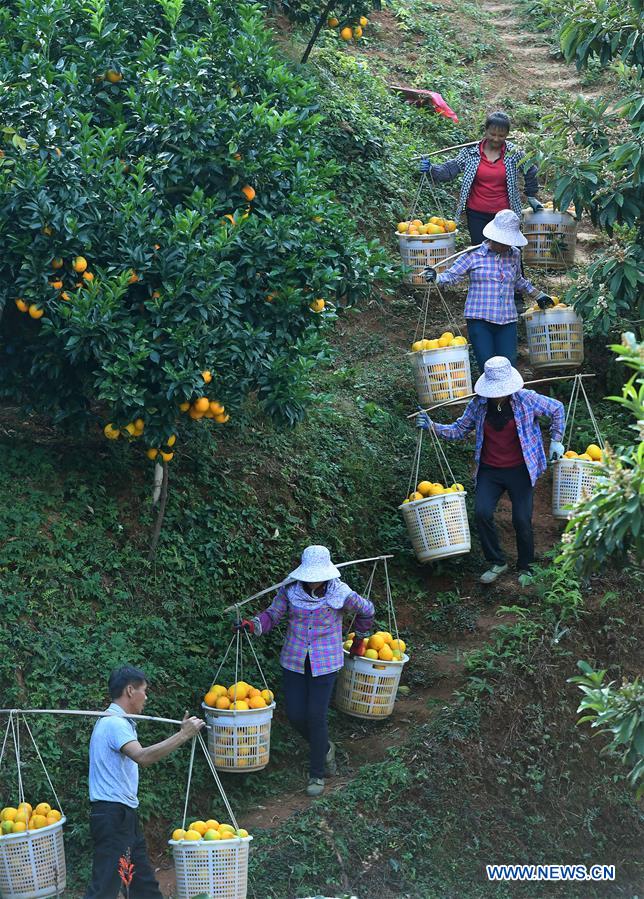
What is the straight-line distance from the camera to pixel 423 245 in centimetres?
1027

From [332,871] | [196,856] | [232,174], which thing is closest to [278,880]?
[332,871]

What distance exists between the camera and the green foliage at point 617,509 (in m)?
4.36

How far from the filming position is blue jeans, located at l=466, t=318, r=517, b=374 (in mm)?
9539

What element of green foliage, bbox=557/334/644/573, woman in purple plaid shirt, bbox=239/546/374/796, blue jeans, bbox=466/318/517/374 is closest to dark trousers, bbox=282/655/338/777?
woman in purple plaid shirt, bbox=239/546/374/796

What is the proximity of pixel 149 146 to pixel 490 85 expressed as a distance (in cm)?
900

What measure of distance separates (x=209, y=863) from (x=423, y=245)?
591 cm

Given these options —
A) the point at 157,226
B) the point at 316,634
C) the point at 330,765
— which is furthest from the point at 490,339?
the point at 330,765

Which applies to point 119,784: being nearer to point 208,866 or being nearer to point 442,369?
point 208,866

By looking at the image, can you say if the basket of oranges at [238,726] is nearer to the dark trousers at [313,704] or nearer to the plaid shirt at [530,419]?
the dark trousers at [313,704]

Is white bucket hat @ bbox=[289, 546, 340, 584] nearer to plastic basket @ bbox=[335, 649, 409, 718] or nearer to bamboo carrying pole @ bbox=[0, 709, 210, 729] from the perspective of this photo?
plastic basket @ bbox=[335, 649, 409, 718]

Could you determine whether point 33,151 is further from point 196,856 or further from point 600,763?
point 600,763

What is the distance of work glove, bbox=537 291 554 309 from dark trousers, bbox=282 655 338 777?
12.6 ft

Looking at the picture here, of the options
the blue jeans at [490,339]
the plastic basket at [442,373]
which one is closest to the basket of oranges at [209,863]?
the plastic basket at [442,373]

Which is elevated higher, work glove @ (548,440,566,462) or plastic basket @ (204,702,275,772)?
work glove @ (548,440,566,462)
